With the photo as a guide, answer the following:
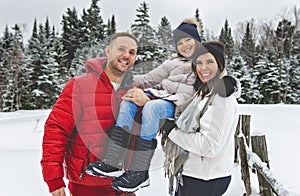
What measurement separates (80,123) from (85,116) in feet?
0.16

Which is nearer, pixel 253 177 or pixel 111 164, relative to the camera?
pixel 111 164

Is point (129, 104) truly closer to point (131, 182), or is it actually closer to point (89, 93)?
point (89, 93)

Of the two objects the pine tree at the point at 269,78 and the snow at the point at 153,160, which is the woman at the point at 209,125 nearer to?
the snow at the point at 153,160

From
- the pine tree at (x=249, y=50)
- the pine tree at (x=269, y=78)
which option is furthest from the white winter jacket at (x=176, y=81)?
the pine tree at (x=249, y=50)

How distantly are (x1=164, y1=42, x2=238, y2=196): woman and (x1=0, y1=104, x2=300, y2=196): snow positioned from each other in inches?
10.7

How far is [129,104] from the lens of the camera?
4.75ft

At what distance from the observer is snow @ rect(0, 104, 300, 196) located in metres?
3.53

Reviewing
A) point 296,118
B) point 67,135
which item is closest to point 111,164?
point 67,135

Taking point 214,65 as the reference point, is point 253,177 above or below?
below

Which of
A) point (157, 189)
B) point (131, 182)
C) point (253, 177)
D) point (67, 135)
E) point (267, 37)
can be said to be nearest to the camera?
point (131, 182)

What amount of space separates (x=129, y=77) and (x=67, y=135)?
46cm

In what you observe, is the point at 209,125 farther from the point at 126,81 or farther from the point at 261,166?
the point at 261,166

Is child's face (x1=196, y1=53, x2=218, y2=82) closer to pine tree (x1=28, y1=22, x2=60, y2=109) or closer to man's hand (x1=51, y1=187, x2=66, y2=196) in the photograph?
man's hand (x1=51, y1=187, x2=66, y2=196)


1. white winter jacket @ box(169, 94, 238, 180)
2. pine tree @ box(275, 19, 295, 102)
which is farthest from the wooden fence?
pine tree @ box(275, 19, 295, 102)
